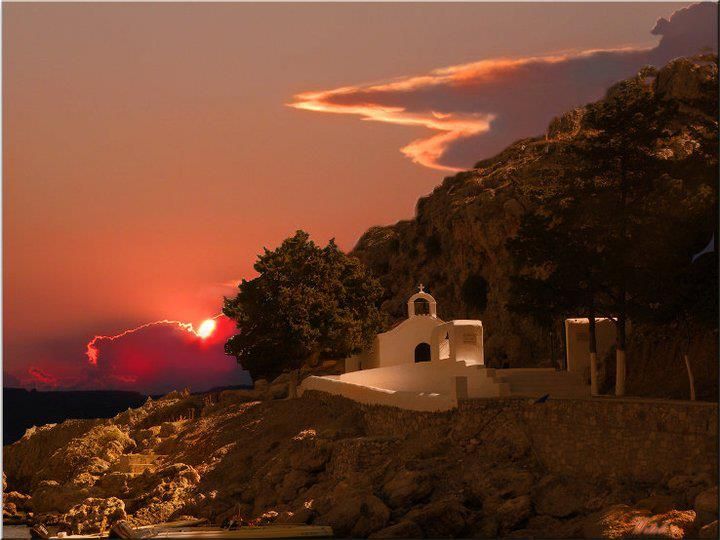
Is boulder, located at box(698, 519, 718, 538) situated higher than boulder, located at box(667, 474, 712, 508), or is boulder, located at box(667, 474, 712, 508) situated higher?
boulder, located at box(667, 474, 712, 508)

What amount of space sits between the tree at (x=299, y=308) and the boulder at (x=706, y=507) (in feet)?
97.9

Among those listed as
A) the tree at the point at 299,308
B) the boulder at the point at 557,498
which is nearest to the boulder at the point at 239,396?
the tree at the point at 299,308

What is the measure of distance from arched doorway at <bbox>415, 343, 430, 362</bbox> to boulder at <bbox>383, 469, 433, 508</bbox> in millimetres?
24761

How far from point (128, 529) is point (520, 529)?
504 inches

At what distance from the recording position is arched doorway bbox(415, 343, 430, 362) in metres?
55.2

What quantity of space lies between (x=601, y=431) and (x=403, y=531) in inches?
254

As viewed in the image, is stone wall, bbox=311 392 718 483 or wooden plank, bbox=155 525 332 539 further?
wooden plank, bbox=155 525 332 539

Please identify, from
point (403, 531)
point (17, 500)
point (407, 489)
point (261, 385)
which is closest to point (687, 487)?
point (403, 531)

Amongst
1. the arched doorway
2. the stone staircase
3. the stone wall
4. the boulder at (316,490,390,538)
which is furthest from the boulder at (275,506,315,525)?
the arched doorway

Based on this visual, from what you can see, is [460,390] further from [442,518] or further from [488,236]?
[488,236]

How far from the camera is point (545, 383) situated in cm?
3784

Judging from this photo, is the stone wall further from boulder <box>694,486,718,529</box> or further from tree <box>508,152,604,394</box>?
tree <box>508,152,604,394</box>

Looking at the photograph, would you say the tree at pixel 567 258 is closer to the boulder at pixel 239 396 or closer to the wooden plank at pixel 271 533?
the wooden plank at pixel 271 533

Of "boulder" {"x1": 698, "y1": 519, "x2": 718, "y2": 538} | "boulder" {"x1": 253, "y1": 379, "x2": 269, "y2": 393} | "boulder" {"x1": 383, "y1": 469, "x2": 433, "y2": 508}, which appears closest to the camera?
"boulder" {"x1": 698, "y1": 519, "x2": 718, "y2": 538}
